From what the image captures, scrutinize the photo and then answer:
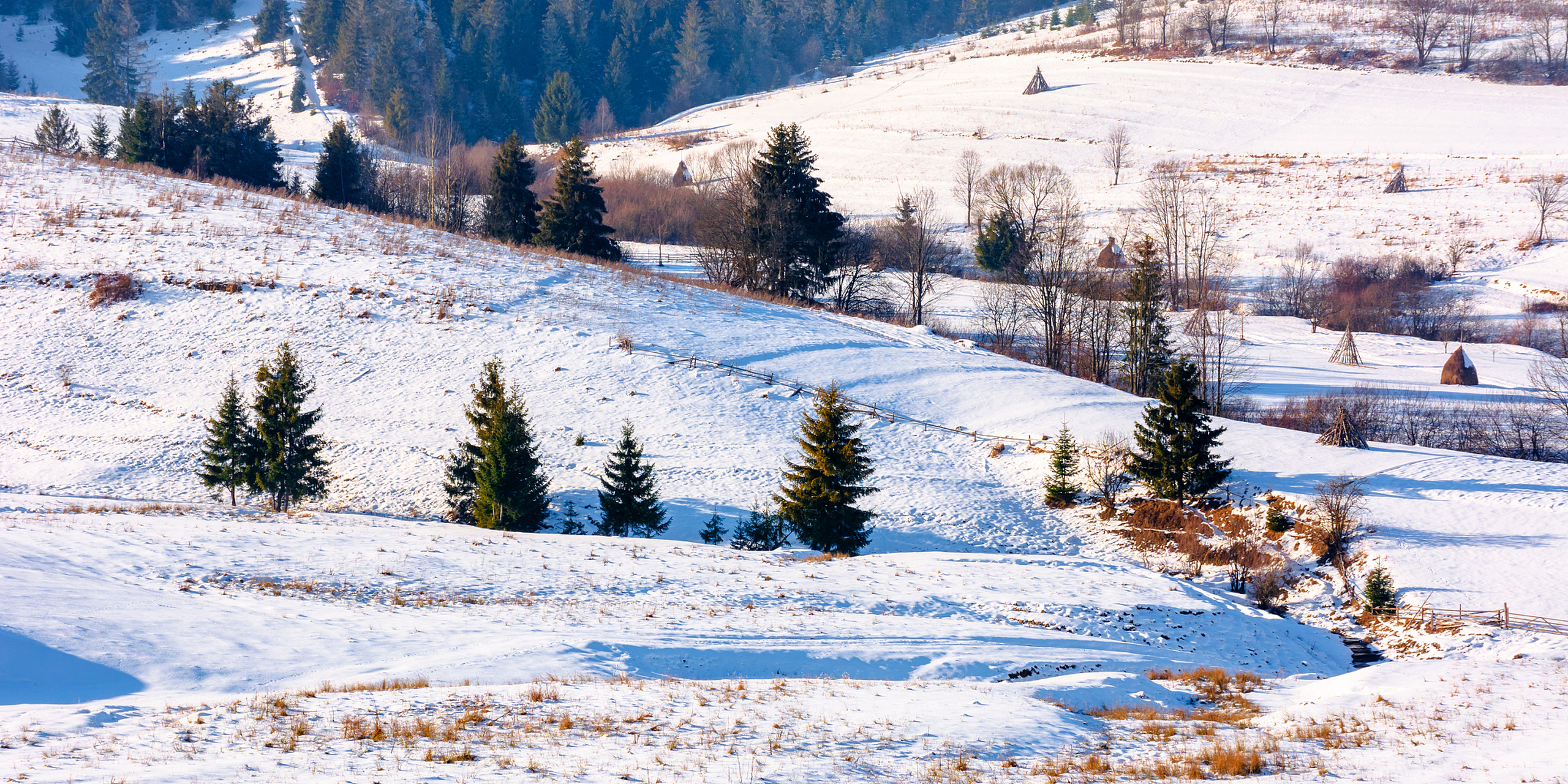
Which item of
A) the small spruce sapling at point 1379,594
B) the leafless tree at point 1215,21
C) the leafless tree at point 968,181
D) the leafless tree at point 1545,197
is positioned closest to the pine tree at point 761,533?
the small spruce sapling at point 1379,594

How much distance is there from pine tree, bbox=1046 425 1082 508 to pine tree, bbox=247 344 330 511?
73.4ft

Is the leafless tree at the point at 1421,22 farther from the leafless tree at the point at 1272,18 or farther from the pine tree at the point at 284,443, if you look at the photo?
the pine tree at the point at 284,443

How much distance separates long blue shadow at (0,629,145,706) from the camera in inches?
395

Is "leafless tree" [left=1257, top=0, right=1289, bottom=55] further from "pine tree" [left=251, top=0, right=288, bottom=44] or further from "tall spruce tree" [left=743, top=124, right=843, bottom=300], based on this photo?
"pine tree" [left=251, top=0, right=288, bottom=44]

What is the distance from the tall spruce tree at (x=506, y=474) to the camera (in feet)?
76.3

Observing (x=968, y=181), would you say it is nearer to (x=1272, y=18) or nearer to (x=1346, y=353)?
(x=1346, y=353)

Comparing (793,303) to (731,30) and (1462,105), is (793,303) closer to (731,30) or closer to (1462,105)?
(1462,105)

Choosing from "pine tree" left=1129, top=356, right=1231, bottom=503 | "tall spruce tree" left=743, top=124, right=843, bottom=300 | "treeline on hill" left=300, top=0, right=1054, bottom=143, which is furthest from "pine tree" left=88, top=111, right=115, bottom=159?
"pine tree" left=1129, top=356, right=1231, bottom=503

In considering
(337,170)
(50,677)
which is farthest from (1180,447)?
(337,170)

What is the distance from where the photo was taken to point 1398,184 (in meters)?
69.1

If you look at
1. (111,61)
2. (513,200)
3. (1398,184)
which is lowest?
(513,200)

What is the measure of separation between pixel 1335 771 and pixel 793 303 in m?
36.1

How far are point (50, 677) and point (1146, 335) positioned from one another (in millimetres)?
42588

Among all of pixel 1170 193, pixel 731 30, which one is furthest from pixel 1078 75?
pixel 731 30
